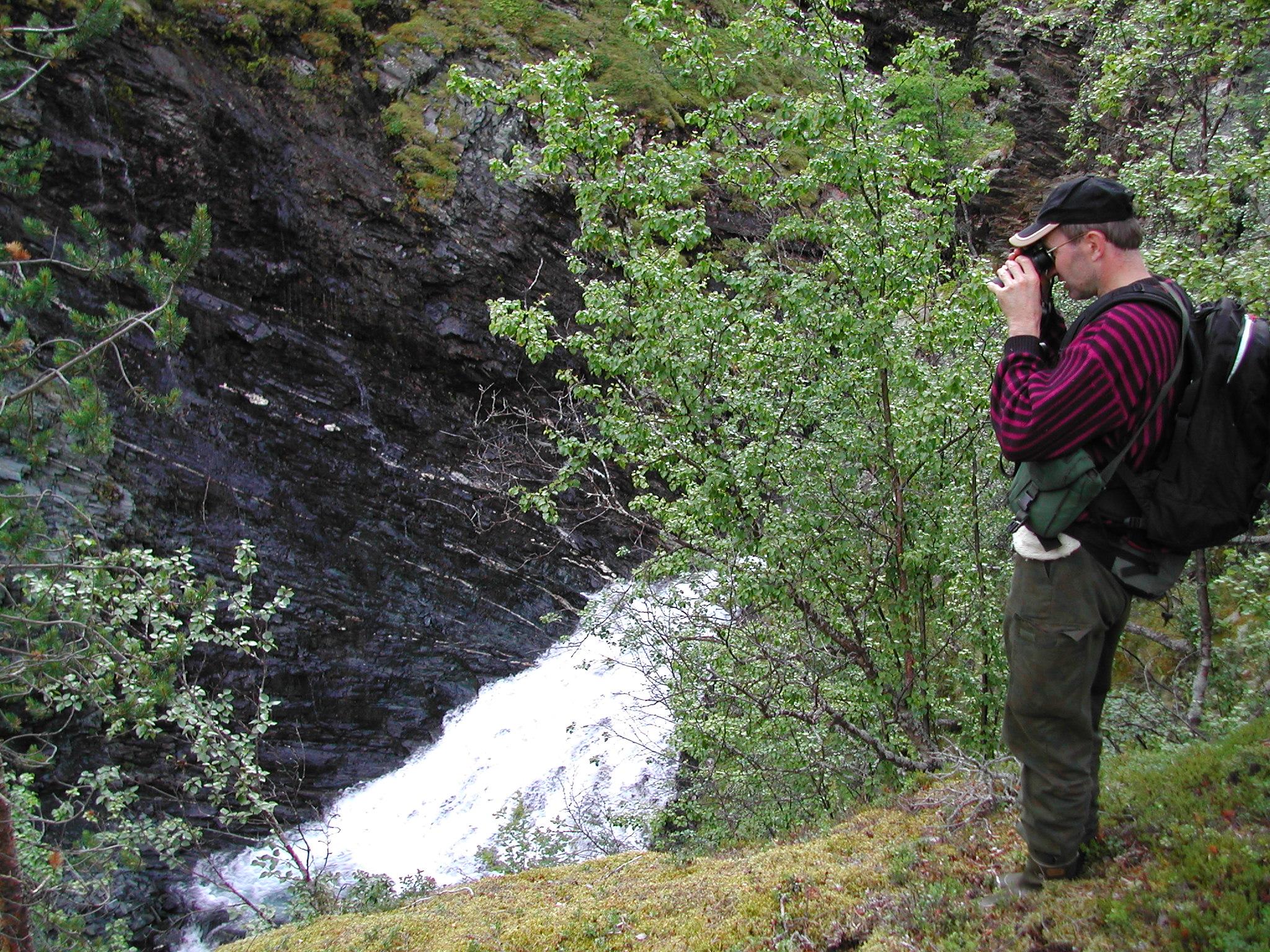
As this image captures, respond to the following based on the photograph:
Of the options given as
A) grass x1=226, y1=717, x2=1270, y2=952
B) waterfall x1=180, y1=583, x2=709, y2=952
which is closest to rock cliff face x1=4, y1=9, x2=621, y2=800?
waterfall x1=180, y1=583, x2=709, y2=952

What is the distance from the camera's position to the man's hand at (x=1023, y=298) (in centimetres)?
258

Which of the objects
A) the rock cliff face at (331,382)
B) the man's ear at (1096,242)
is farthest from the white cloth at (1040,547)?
the rock cliff face at (331,382)

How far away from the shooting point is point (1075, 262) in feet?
8.46

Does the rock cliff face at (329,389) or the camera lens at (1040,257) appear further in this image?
the rock cliff face at (329,389)

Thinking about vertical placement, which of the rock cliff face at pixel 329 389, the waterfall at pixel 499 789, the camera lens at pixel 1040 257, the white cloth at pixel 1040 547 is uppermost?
the camera lens at pixel 1040 257

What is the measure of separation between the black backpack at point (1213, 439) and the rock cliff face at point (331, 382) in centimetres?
1019

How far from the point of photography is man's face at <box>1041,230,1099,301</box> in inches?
101

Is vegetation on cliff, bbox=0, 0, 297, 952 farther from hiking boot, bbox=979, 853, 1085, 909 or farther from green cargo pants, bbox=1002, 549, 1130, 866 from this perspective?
hiking boot, bbox=979, 853, 1085, 909

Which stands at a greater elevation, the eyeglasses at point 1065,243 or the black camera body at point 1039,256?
the eyeglasses at point 1065,243

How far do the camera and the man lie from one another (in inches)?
0.6

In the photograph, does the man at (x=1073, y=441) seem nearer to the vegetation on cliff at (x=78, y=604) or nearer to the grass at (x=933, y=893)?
the grass at (x=933, y=893)

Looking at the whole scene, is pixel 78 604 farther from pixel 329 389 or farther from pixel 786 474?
pixel 329 389

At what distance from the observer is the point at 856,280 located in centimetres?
520

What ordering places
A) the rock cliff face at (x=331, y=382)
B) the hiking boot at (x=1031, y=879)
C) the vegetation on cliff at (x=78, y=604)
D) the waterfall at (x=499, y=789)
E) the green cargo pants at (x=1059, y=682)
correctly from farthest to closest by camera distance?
the rock cliff face at (x=331, y=382), the waterfall at (x=499, y=789), the vegetation on cliff at (x=78, y=604), the hiking boot at (x=1031, y=879), the green cargo pants at (x=1059, y=682)
